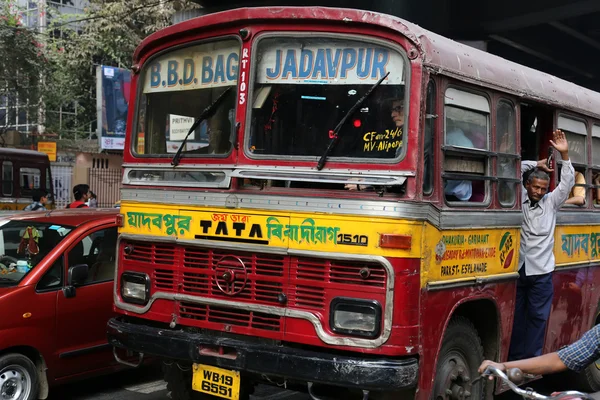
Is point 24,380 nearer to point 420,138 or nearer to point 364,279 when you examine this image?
point 364,279

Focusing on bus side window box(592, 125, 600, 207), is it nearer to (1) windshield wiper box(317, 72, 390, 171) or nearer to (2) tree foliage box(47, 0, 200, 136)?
(1) windshield wiper box(317, 72, 390, 171)

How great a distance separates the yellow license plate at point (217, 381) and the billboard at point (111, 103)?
1997 cm

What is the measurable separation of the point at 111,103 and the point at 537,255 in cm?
2106

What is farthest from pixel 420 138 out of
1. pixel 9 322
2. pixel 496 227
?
pixel 9 322

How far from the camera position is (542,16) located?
15.8m

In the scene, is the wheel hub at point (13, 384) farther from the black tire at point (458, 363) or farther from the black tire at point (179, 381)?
the black tire at point (458, 363)

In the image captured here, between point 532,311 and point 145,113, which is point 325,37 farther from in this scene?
point 532,311

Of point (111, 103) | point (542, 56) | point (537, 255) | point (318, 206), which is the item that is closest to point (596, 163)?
point (537, 255)

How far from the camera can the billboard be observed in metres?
23.6

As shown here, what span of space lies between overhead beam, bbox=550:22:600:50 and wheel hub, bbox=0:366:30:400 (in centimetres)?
1447

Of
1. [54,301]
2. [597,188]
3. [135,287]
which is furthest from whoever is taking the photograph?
[597,188]

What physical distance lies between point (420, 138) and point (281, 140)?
90cm

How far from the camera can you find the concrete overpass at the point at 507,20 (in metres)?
14.4

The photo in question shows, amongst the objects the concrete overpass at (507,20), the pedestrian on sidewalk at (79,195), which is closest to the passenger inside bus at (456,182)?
the pedestrian on sidewalk at (79,195)
